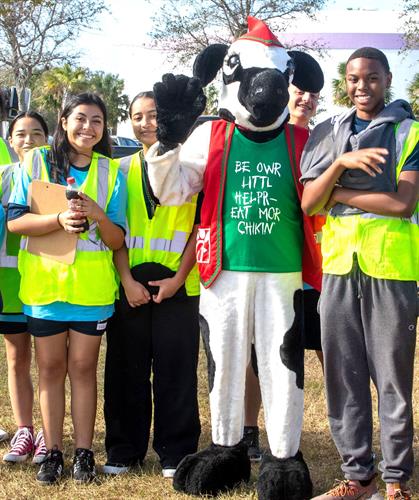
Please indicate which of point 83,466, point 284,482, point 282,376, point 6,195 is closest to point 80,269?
point 6,195

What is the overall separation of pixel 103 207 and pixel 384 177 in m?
1.40

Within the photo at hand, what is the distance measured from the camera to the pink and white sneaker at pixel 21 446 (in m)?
4.09

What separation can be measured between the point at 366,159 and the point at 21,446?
97.7 inches

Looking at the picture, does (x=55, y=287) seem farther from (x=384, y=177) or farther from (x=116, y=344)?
(x=384, y=177)

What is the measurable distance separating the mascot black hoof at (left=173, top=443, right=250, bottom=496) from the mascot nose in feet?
5.18

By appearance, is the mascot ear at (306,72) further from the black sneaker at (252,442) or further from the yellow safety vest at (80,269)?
the black sneaker at (252,442)

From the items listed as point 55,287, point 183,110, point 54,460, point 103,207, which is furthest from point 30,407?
point 183,110

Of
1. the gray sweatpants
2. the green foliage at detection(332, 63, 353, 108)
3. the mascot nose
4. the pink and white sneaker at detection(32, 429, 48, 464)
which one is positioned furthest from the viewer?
the green foliage at detection(332, 63, 353, 108)

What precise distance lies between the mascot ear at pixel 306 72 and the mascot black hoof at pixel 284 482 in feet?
6.07

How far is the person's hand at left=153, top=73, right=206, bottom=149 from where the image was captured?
3250 millimetres

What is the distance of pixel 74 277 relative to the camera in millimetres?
3650

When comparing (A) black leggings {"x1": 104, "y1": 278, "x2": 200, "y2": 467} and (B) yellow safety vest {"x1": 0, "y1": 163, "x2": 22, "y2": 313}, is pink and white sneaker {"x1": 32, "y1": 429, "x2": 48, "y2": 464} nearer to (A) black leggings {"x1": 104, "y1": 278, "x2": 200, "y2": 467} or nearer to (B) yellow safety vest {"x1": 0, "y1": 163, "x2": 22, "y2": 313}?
(A) black leggings {"x1": 104, "y1": 278, "x2": 200, "y2": 467}

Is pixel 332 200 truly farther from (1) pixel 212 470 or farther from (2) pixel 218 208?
(1) pixel 212 470

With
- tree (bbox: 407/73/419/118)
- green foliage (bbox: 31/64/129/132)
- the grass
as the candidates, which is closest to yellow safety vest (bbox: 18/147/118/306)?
the grass
